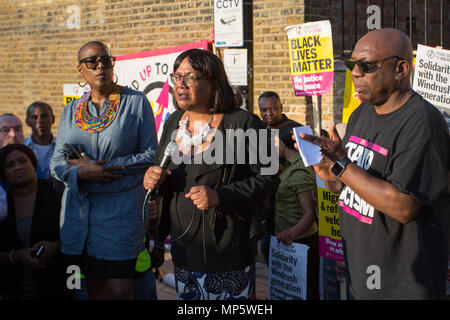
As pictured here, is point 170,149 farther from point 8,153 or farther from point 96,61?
point 8,153

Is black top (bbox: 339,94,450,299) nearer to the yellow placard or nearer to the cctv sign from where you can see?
the yellow placard

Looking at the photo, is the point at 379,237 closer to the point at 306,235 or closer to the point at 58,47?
the point at 306,235

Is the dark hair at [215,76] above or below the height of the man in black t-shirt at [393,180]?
above

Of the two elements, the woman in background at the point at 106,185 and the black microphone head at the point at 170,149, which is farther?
the woman in background at the point at 106,185

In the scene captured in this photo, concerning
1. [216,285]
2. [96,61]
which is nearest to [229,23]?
[96,61]

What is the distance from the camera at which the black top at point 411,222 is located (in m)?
2.23

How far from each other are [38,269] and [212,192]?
6.12 feet

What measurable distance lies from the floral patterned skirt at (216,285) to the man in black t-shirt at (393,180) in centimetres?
62

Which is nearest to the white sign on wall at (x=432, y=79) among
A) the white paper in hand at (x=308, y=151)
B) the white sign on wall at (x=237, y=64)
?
the white sign on wall at (x=237, y=64)

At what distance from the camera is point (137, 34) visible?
9289 mm

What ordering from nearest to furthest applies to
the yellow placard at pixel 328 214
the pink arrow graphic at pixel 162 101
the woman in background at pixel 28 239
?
1. the woman in background at pixel 28 239
2. the yellow placard at pixel 328 214
3. the pink arrow graphic at pixel 162 101

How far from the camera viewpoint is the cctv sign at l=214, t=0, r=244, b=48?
4.86 meters

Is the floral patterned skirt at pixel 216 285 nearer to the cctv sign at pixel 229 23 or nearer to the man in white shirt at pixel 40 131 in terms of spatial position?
the cctv sign at pixel 229 23
